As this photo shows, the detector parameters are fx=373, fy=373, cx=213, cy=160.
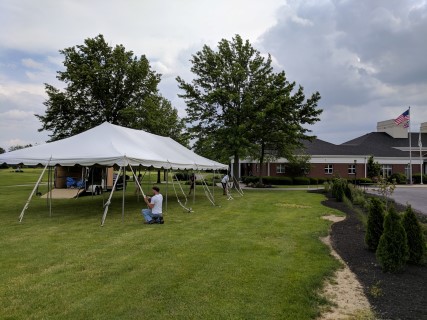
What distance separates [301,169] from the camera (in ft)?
151

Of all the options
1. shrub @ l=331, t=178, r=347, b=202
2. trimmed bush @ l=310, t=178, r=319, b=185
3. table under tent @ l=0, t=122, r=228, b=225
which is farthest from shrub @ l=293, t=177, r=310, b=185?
table under tent @ l=0, t=122, r=228, b=225

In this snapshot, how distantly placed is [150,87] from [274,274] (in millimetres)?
28474

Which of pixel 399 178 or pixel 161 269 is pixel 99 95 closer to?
pixel 161 269

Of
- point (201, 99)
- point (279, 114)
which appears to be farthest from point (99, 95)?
point (279, 114)

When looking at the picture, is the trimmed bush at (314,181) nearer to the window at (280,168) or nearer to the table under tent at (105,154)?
the window at (280,168)

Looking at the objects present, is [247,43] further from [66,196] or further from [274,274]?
[274,274]

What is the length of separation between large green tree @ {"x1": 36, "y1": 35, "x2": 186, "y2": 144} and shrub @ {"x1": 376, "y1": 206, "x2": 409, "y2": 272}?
83.5 feet

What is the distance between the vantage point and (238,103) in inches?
1176

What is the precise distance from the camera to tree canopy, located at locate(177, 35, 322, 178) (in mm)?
28797

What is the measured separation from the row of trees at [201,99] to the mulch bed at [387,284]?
20820mm

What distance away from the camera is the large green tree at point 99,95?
3047cm

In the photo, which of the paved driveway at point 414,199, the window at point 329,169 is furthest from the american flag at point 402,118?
the paved driveway at point 414,199

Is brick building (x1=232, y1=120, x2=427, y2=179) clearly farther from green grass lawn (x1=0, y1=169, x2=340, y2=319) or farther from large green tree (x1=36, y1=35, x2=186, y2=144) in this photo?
green grass lawn (x1=0, y1=169, x2=340, y2=319)

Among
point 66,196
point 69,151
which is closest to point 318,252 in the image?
point 69,151
